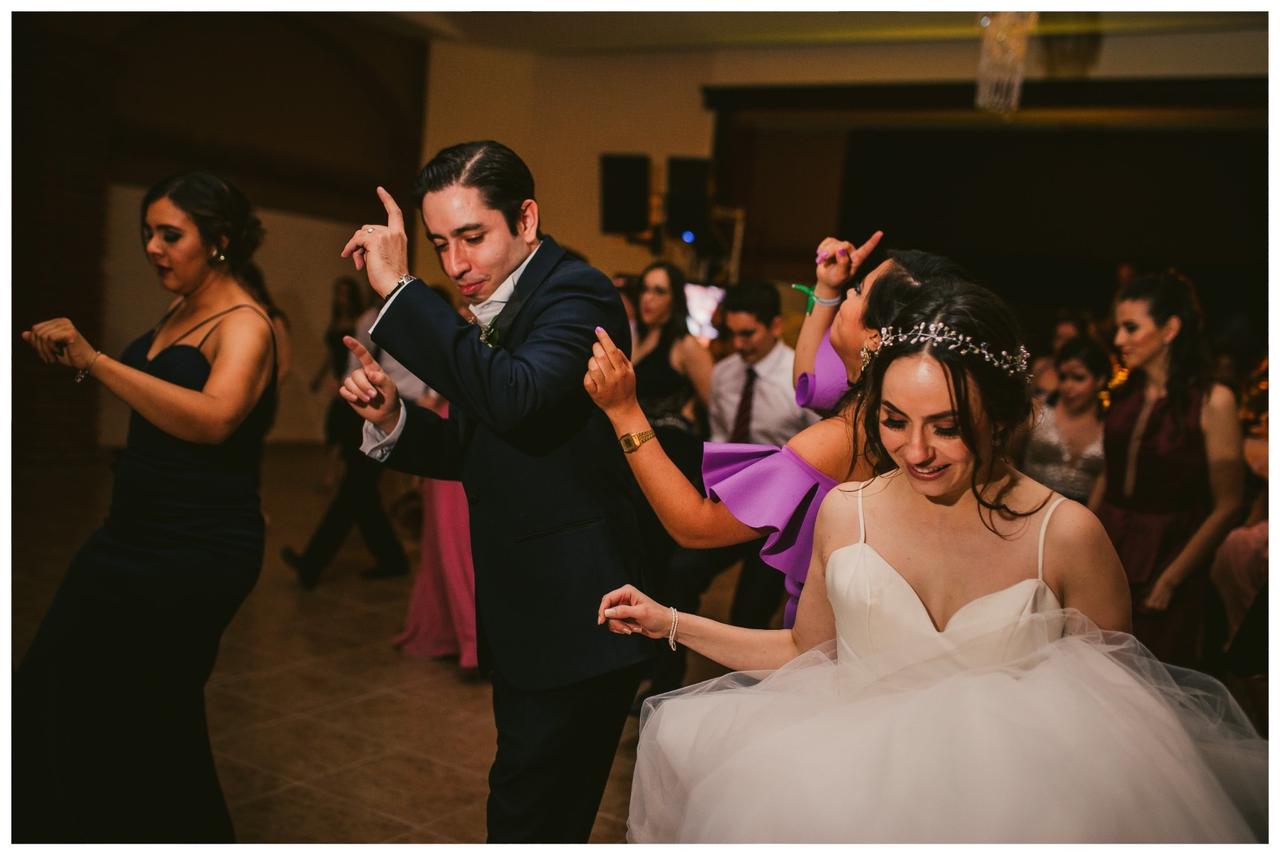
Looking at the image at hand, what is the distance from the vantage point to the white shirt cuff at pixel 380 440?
1937 mm

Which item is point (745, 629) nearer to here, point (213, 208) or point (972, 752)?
point (972, 752)

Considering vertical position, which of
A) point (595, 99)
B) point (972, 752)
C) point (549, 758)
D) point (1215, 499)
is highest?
point (595, 99)

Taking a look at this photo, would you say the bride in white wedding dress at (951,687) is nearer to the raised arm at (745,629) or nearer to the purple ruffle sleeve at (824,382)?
→ the raised arm at (745,629)

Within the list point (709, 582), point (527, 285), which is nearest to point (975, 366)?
point (527, 285)

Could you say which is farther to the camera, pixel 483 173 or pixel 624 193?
pixel 624 193

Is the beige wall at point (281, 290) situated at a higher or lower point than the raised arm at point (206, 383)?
higher

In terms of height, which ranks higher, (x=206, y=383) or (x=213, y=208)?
(x=213, y=208)

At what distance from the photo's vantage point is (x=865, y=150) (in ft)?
37.8

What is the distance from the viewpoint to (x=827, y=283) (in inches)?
86.7

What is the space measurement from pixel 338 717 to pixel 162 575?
5.27ft

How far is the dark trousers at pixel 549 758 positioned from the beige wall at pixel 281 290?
8.50 meters

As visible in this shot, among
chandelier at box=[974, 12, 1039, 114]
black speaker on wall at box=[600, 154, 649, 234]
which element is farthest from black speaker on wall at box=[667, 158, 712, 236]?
chandelier at box=[974, 12, 1039, 114]

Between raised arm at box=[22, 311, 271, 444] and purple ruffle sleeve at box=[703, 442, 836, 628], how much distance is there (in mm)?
958

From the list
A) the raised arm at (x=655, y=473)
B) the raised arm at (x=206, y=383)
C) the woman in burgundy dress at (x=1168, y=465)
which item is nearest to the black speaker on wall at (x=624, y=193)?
the woman in burgundy dress at (x=1168, y=465)
